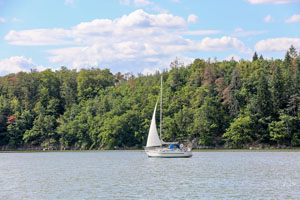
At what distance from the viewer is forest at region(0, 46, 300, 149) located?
410ft

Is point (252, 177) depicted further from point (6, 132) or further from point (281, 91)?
point (6, 132)

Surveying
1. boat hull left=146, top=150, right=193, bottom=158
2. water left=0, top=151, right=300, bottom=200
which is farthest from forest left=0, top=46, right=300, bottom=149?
water left=0, top=151, right=300, bottom=200

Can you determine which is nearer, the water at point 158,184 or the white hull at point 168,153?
the water at point 158,184

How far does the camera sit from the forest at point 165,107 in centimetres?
12488

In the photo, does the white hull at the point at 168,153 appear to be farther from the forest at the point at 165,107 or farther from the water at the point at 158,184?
the forest at the point at 165,107

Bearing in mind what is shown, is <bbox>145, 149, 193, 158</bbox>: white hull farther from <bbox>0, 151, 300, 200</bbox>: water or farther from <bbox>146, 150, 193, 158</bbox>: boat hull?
<bbox>0, 151, 300, 200</bbox>: water

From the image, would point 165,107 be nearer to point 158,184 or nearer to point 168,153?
point 168,153

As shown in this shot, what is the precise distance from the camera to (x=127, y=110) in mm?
146500

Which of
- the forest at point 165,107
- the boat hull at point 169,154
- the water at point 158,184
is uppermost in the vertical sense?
the forest at point 165,107

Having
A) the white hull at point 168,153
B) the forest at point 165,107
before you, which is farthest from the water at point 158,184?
the forest at point 165,107

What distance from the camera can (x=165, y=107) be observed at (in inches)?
5802

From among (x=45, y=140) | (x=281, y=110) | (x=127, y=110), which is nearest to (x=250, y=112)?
(x=281, y=110)

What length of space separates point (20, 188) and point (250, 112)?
90933 mm

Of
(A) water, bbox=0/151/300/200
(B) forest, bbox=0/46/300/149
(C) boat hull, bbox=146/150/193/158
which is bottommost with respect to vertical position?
Answer: (A) water, bbox=0/151/300/200
